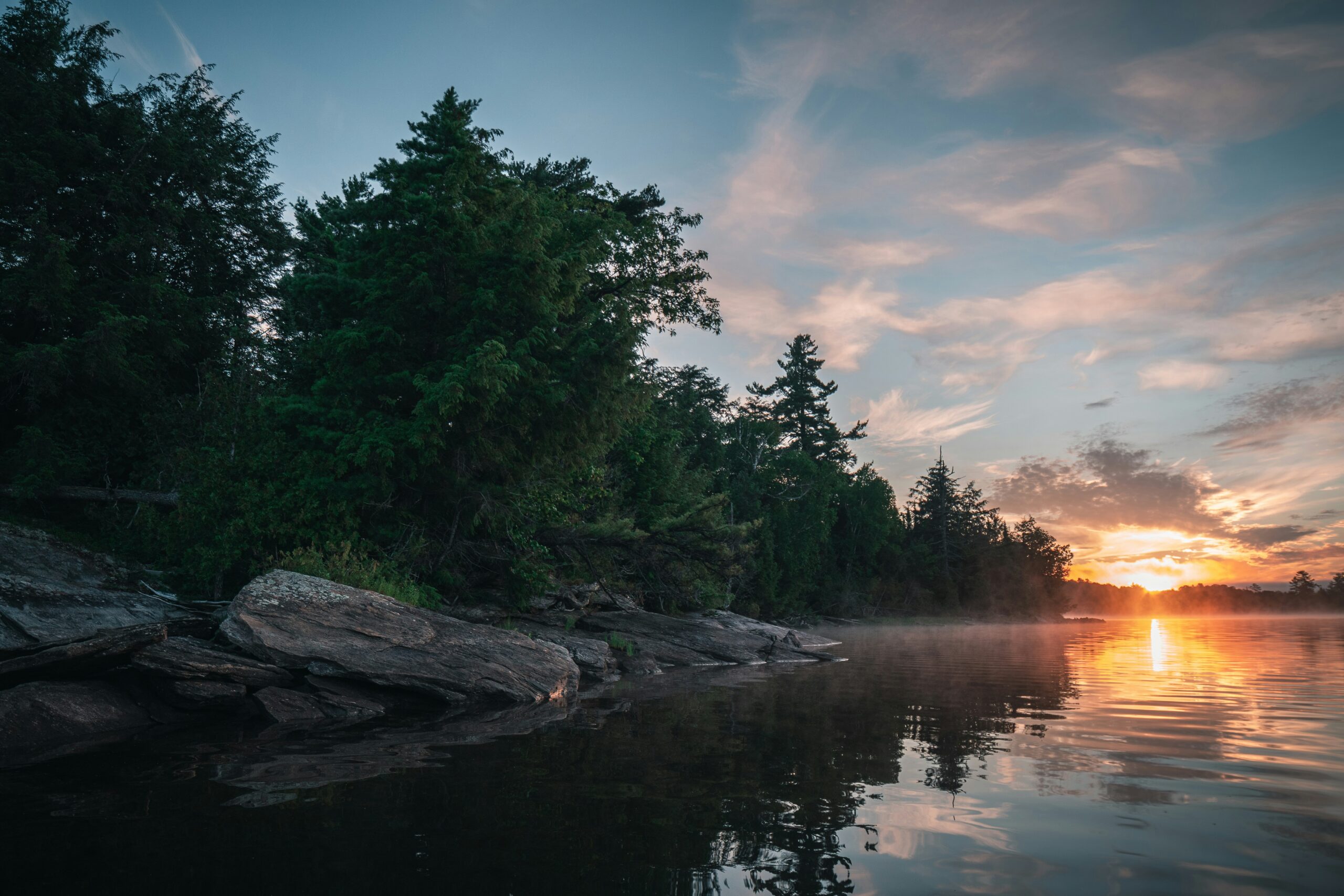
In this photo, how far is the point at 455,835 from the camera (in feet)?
15.3

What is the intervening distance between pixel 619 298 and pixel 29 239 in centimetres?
1842

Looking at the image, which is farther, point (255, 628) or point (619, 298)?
point (619, 298)

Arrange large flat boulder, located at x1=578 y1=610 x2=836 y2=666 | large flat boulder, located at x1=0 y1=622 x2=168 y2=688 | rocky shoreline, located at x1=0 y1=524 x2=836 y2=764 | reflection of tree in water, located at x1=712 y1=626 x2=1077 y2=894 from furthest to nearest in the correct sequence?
large flat boulder, located at x1=578 y1=610 x2=836 y2=666 < rocky shoreline, located at x1=0 y1=524 x2=836 y2=764 < large flat boulder, located at x1=0 y1=622 x2=168 y2=688 < reflection of tree in water, located at x1=712 y1=626 x2=1077 y2=894

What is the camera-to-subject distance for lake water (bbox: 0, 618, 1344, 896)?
4.02 metres

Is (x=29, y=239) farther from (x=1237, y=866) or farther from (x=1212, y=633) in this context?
(x=1212, y=633)

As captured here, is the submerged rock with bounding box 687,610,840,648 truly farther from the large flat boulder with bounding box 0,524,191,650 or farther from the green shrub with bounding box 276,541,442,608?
the large flat boulder with bounding box 0,524,191,650

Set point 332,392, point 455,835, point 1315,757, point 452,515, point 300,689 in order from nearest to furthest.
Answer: point 455,835, point 1315,757, point 300,689, point 332,392, point 452,515

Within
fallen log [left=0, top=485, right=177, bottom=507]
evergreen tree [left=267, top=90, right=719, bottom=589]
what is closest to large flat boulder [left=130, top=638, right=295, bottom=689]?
evergreen tree [left=267, top=90, right=719, bottom=589]

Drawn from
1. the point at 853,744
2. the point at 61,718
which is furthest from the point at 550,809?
the point at 61,718

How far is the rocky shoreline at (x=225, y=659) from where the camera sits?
8461 millimetres

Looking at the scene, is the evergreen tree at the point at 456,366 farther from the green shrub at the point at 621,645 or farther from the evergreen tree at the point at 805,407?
the evergreen tree at the point at 805,407

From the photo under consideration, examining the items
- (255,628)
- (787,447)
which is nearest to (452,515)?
(255,628)

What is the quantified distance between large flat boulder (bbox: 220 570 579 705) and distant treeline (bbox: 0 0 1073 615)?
217 centimetres

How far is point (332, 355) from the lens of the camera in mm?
16422
